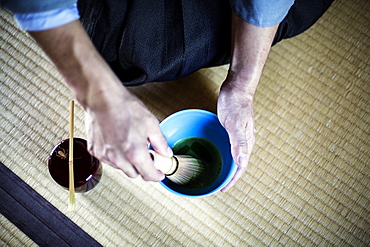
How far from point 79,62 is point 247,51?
44cm

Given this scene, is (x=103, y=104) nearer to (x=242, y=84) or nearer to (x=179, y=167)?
(x=179, y=167)

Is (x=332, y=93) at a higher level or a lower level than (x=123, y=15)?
lower

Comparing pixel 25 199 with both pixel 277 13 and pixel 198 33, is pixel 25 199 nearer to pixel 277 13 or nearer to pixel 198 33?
pixel 198 33

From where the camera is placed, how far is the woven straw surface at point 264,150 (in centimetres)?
96

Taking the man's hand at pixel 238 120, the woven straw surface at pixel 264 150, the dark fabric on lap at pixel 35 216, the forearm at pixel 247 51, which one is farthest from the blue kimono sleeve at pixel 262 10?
the dark fabric on lap at pixel 35 216

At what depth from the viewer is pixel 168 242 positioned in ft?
3.11

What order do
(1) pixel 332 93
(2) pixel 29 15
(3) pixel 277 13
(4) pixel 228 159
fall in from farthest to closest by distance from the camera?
(1) pixel 332 93 < (4) pixel 228 159 < (3) pixel 277 13 < (2) pixel 29 15

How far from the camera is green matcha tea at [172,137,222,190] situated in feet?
2.96

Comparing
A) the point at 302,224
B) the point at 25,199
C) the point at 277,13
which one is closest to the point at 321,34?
the point at 277,13

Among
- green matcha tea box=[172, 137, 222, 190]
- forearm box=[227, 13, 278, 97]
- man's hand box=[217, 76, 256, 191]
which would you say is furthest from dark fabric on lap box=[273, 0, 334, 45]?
green matcha tea box=[172, 137, 222, 190]

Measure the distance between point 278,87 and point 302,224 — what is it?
0.41 meters

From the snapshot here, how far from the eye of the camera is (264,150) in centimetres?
101

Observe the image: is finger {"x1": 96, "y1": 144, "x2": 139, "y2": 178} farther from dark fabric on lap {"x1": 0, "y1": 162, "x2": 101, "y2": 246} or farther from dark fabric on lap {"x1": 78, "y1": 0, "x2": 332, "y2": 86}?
dark fabric on lap {"x1": 0, "y1": 162, "x2": 101, "y2": 246}

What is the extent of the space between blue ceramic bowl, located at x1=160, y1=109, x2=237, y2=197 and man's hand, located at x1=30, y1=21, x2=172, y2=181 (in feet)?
0.78
